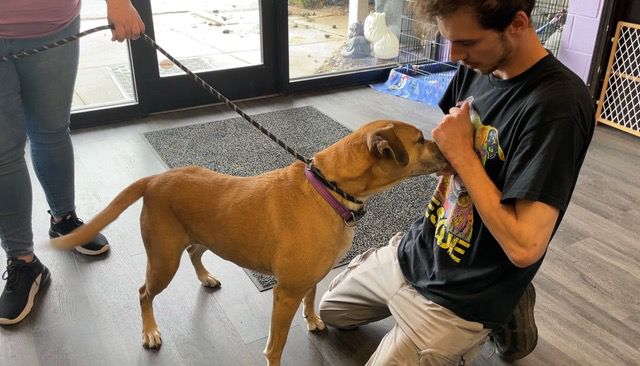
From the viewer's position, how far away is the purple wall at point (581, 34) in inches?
163

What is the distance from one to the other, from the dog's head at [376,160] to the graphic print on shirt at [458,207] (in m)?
0.11

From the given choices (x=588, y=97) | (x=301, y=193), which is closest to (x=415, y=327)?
(x=301, y=193)

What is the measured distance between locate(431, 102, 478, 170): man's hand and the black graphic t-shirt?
0.21 feet

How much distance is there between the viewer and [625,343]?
2.15 meters

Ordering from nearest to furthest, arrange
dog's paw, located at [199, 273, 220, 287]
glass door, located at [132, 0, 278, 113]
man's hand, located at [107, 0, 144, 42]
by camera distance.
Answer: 1. man's hand, located at [107, 0, 144, 42]
2. dog's paw, located at [199, 273, 220, 287]
3. glass door, located at [132, 0, 278, 113]

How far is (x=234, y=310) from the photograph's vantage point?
230 centimetres

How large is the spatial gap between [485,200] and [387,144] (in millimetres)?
349

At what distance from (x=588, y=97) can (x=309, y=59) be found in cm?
402

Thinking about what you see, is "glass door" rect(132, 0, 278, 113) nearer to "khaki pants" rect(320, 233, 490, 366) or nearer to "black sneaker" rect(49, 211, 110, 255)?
"black sneaker" rect(49, 211, 110, 255)

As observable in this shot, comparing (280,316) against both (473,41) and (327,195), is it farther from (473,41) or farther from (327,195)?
(473,41)

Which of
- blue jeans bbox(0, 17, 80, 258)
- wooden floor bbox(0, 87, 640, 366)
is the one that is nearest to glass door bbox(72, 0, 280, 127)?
wooden floor bbox(0, 87, 640, 366)

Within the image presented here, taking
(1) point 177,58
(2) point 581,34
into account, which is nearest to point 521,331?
(2) point 581,34

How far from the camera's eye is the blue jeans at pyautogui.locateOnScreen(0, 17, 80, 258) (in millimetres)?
2102

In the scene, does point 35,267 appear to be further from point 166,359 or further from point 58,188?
point 166,359
